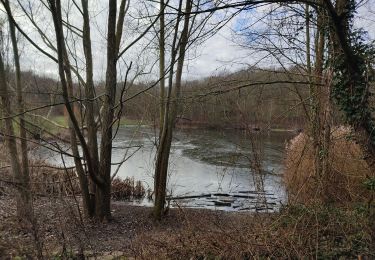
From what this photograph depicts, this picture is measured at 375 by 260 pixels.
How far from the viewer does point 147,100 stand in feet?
37.6

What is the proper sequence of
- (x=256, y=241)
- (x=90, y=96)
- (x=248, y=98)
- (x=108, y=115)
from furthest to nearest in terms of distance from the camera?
1. (x=90, y=96)
2. (x=108, y=115)
3. (x=248, y=98)
4. (x=256, y=241)

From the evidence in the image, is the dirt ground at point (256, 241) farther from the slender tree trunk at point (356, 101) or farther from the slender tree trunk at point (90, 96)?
the slender tree trunk at point (90, 96)

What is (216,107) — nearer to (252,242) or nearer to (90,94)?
(252,242)

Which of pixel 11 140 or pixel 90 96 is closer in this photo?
pixel 11 140

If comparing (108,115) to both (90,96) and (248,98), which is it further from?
(248,98)

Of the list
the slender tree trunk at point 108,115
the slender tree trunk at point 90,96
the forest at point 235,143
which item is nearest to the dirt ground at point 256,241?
the forest at point 235,143

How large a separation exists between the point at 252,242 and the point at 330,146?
2328 millimetres

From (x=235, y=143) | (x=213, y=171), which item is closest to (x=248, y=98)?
(x=235, y=143)

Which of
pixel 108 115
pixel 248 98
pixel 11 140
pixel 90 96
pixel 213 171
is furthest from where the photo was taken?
pixel 213 171

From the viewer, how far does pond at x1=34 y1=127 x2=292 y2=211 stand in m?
10.7

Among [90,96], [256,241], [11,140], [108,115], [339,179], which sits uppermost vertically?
[90,96]

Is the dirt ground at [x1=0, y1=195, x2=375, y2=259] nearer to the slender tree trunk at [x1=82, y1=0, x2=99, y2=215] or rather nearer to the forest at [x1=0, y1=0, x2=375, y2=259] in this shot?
the forest at [x1=0, y1=0, x2=375, y2=259]

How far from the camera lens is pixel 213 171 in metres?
19.4

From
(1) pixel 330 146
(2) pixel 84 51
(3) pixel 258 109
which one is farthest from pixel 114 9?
(1) pixel 330 146
